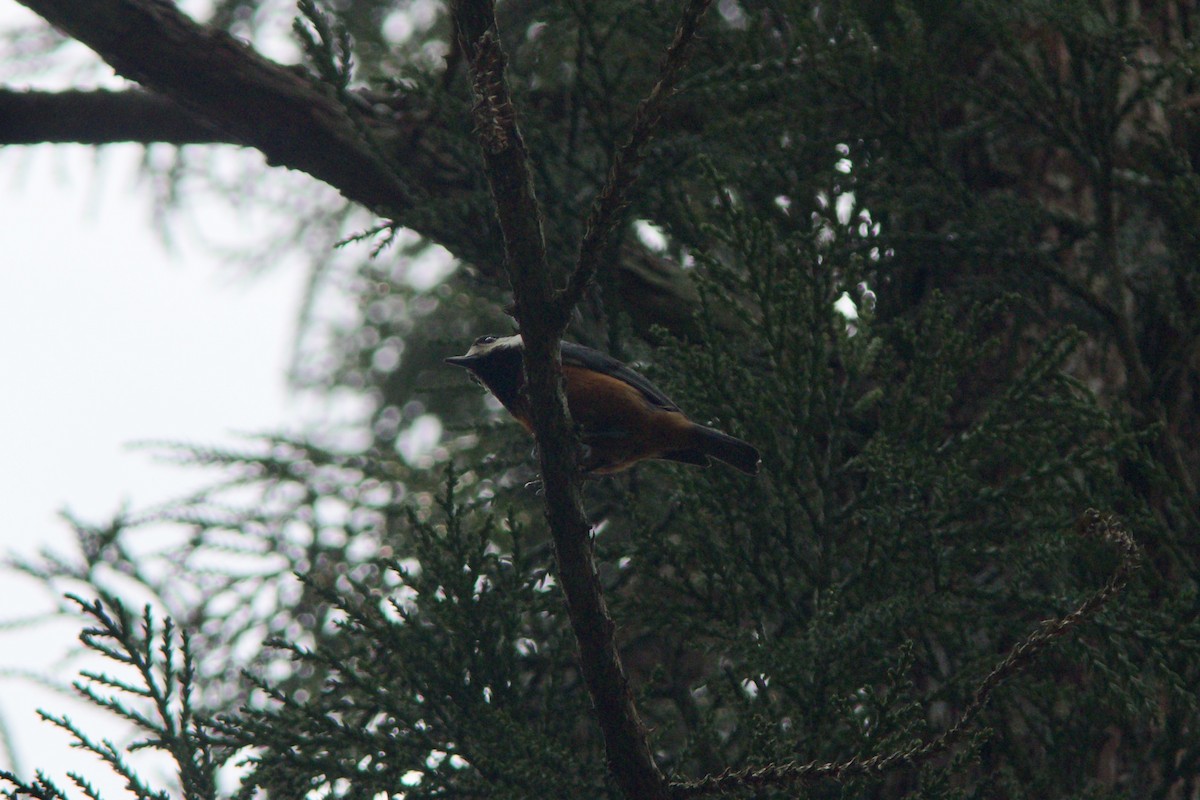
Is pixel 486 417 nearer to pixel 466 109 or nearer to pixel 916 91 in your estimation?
pixel 466 109

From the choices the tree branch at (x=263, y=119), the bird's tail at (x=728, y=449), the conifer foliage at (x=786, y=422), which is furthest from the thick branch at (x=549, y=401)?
the tree branch at (x=263, y=119)

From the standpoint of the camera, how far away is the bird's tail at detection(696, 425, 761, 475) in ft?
10.3

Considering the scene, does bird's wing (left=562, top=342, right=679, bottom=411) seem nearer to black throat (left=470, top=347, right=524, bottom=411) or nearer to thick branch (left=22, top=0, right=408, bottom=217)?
black throat (left=470, top=347, right=524, bottom=411)

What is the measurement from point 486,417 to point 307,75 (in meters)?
2.93

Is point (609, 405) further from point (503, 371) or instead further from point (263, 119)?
point (263, 119)

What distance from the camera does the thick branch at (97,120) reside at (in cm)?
437

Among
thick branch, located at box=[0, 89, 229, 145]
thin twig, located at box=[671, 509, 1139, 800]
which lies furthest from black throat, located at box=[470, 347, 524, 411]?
thick branch, located at box=[0, 89, 229, 145]

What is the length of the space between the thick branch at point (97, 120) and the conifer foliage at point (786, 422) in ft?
0.14

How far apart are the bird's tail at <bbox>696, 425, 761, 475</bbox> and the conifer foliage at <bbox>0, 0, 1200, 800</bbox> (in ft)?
0.16

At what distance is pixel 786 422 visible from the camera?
3225 millimetres

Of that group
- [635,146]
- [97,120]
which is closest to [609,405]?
[635,146]

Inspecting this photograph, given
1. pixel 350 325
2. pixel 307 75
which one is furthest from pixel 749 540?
pixel 350 325

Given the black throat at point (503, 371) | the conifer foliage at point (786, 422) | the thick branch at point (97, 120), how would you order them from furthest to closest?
the thick branch at point (97, 120), the black throat at point (503, 371), the conifer foliage at point (786, 422)

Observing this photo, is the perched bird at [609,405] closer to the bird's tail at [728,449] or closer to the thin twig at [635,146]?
the bird's tail at [728,449]
